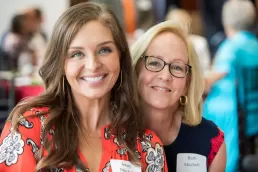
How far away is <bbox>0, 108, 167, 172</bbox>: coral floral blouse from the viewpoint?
1.61 metres

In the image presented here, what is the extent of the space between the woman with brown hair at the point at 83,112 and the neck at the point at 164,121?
205 mm

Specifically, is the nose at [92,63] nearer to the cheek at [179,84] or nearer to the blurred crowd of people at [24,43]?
the cheek at [179,84]

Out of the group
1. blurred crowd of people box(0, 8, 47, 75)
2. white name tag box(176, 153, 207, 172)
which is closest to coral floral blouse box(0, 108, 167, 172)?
white name tag box(176, 153, 207, 172)

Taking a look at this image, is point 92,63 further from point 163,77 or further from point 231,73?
point 231,73

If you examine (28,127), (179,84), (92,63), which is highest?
(92,63)

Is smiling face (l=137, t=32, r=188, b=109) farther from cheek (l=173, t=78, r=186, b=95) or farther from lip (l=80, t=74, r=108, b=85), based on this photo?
lip (l=80, t=74, r=108, b=85)

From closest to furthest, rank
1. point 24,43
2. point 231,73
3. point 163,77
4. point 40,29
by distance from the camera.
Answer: point 163,77
point 231,73
point 24,43
point 40,29

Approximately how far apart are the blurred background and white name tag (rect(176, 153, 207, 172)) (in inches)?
20.2

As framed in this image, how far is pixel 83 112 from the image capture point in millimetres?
1832

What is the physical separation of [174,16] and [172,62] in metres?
3.99

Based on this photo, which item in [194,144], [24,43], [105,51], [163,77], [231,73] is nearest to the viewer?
[105,51]

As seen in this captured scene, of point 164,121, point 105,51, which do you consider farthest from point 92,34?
point 164,121

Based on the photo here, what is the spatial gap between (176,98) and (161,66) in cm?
16

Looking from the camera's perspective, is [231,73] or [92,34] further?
[231,73]
